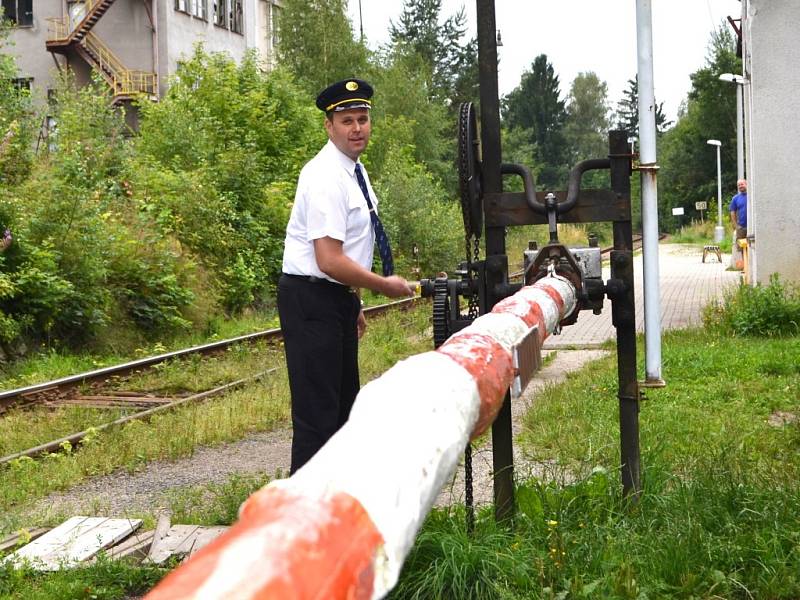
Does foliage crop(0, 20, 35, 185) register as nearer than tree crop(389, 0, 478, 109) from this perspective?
Yes

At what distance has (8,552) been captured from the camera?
17.3 feet

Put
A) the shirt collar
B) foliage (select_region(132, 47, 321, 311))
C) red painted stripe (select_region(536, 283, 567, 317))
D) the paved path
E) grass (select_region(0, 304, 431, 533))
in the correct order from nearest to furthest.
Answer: red painted stripe (select_region(536, 283, 567, 317)) < the shirt collar < grass (select_region(0, 304, 431, 533)) < the paved path < foliage (select_region(132, 47, 321, 311))

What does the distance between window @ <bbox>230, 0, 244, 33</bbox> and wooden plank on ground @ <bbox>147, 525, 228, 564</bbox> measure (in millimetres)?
40290

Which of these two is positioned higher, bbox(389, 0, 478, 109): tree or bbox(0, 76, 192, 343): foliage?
bbox(389, 0, 478, 109): tree

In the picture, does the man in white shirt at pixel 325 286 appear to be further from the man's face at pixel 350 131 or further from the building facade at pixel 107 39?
the building facade at pixel 107 39

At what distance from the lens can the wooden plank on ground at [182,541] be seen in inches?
199

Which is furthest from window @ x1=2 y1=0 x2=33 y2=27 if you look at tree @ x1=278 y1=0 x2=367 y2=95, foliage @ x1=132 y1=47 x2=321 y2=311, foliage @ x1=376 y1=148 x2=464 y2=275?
foliage @ x1=376 y1=148 x2=464 y2=275

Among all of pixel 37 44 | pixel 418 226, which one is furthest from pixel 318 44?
pixel 418 226

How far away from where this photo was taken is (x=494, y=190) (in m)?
5.20

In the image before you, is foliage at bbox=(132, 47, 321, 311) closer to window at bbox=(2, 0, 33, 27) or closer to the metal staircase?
the metal staircase

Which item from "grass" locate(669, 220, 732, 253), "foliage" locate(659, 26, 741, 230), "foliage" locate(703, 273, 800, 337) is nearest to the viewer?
"foliage" locate(703, 273, 800, 337)

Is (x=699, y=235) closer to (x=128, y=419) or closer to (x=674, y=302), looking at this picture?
(x=674, y=302)

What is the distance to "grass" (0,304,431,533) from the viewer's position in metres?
7.25

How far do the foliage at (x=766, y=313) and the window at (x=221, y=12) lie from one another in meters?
32.2
